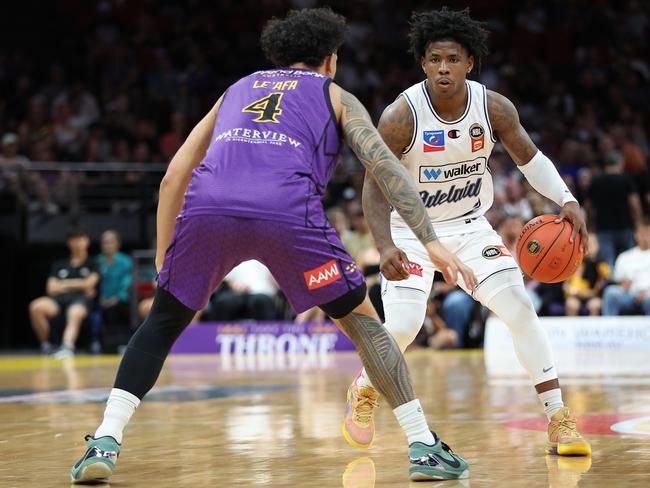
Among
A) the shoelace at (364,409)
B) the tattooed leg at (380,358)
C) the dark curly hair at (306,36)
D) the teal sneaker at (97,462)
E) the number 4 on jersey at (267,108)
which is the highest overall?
the dark curly hair at (306,36)

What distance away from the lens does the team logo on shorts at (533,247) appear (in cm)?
542

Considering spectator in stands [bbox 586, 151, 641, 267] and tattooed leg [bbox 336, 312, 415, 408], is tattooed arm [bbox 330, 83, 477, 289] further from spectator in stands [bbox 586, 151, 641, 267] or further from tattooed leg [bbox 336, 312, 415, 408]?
spectator in stands [bbox 586, 151, 641, 267]

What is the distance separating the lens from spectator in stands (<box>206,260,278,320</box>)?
46.6 ft

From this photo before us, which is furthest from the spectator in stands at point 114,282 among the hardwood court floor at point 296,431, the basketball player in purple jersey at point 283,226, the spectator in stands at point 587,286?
the basketball player in purple jersey at point 283,226

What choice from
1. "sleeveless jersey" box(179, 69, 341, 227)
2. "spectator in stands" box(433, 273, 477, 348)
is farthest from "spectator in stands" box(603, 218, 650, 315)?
"sleeveless jersey" box(179, 69, 341, 227)

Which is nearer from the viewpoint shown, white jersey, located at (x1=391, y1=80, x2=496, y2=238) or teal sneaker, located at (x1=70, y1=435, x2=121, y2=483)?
teal sneaker, located at (x1=70, y1=435, x2=121, y2=483)

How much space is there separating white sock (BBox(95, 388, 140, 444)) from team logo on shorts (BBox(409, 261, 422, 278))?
5.29 ft

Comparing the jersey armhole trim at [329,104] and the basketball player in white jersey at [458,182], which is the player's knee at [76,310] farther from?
the jersey armhole trim at [329,104]

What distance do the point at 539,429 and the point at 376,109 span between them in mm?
11539

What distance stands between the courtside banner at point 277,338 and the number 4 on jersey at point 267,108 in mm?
9551

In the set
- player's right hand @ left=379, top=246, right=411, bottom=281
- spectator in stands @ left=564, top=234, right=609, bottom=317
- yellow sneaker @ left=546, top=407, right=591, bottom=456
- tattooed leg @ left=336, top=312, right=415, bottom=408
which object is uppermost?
player's right hand @ left=379, top=246, right=411, bottom=281

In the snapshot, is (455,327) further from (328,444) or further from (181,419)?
(328,444)

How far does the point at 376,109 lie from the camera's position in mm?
16969

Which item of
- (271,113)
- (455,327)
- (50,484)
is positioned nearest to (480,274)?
(271,113)
